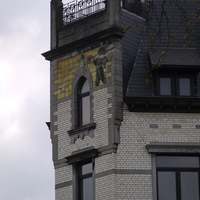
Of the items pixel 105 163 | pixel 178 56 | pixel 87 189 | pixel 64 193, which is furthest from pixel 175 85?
pixel 64 193

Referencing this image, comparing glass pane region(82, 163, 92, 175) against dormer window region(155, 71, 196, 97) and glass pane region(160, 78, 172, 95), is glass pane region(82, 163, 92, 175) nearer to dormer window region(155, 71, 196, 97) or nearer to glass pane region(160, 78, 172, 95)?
dormer window region(155, 71, 196, 97)

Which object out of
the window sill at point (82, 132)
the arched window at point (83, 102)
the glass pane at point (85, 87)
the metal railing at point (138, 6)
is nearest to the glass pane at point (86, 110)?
the arched window at point (83, 102)

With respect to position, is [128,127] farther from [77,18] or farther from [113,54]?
[77,18]

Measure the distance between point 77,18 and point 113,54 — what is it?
3.02 metres

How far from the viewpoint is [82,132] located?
29.2 m

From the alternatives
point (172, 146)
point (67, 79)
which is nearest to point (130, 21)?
point (67, 79)

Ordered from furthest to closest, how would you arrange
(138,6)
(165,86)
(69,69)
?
(138,6) < (69,69) < (165,86)

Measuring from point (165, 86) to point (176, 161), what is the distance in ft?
9.96

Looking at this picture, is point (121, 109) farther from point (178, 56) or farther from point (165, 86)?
point (178, 56)

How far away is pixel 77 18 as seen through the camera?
31188 mm

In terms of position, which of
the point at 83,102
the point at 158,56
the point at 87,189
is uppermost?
the point at 158,56

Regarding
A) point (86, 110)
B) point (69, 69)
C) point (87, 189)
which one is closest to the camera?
point (87, 189)

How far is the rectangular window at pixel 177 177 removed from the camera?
91.6ft

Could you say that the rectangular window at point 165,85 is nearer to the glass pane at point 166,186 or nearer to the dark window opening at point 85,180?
the glass pane at point 166,186
